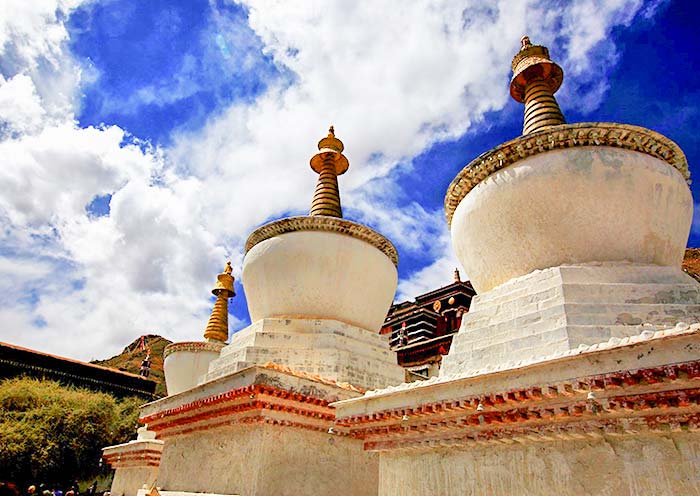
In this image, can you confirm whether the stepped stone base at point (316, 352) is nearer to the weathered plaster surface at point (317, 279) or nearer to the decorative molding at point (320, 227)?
the weathered plaster surface at point (317, 279)

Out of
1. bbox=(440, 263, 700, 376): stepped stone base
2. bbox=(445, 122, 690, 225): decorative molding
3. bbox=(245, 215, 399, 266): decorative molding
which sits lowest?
bbox=(440, 263, 700, 376): stepped stone base

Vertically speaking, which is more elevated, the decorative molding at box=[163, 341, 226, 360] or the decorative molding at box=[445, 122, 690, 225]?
the decorative molding at box=[445, 122, 690, 225]

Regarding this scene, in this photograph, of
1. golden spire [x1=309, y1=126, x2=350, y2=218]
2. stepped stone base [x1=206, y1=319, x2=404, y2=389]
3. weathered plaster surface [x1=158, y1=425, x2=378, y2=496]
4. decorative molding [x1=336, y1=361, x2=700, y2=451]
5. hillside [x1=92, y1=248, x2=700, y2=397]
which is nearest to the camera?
decorative molding [x1=336, y1=361, x2=700, y2=451]

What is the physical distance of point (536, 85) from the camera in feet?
27.6

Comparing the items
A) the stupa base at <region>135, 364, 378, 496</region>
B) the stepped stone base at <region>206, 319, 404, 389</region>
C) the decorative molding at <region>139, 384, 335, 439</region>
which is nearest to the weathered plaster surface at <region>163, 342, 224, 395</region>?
the stepped stone base at <region>206, 319, 404, 389</region>

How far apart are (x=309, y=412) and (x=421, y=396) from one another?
231cm

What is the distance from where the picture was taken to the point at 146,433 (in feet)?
47.7

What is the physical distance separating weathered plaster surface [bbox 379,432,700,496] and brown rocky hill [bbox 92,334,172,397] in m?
44.8

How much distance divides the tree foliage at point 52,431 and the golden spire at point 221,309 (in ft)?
32.6

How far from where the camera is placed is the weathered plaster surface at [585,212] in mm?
6316

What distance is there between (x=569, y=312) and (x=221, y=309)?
13.2 m

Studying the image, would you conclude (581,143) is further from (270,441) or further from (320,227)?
(270,441)

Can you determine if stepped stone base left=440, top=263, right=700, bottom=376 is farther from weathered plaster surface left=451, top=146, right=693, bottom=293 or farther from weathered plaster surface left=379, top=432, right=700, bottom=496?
weathered plaster surface left=379, top=432, right=700, bottom=496

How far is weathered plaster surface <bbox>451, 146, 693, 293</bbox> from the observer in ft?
20.7
